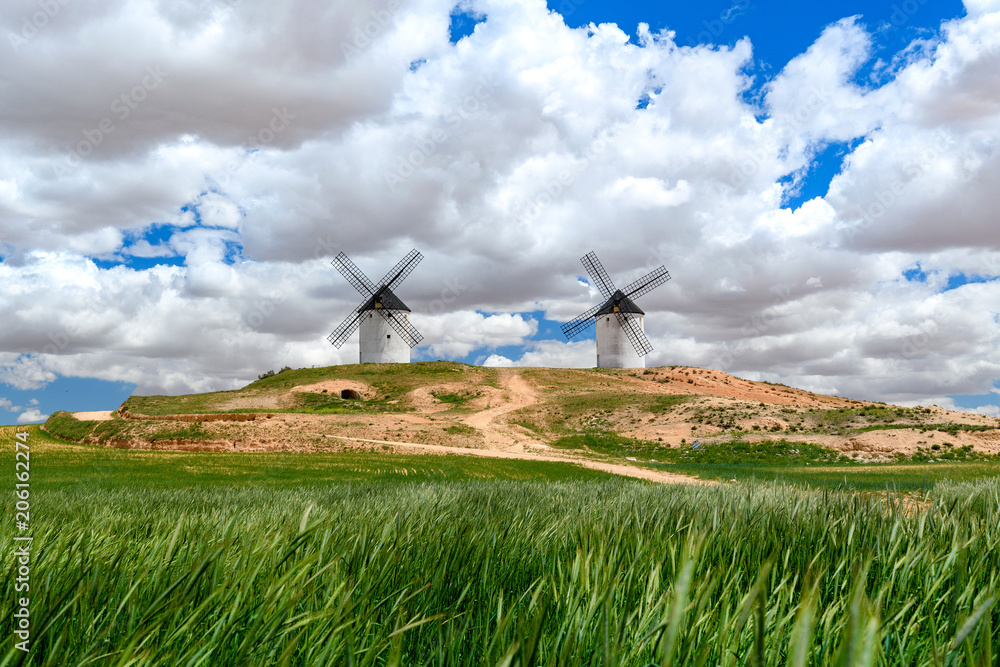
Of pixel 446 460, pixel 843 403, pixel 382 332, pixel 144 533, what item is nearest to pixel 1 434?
pixel 446 460

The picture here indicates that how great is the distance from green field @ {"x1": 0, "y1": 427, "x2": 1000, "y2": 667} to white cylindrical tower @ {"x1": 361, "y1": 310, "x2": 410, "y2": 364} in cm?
6305

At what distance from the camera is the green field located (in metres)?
1.70

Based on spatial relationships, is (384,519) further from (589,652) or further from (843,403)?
(843,403)

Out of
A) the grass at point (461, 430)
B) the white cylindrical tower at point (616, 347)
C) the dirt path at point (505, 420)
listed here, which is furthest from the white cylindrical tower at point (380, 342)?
the grass at point (461, 430)

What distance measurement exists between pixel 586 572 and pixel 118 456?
28067 millimetres

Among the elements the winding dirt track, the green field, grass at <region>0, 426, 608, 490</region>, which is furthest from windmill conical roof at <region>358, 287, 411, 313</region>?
the green field

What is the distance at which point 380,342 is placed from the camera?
222 ft

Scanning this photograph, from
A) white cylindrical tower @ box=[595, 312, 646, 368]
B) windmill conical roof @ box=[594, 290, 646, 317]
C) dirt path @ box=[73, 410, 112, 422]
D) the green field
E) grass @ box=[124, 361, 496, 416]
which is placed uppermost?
windmill conical roof @ box=[594, 290, 646, 317]

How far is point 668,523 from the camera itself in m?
4.37

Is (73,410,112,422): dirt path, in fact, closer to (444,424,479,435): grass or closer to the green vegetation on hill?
the green vegetation on hill

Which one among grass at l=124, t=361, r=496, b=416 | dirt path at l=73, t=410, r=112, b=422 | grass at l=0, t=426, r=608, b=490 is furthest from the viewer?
grass at l=124, t=361, r=496, b=416

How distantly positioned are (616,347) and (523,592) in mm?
68568

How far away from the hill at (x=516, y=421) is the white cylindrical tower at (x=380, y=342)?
5706 millimetres

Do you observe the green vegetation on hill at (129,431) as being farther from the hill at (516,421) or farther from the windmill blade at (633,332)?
the windmill blade at (633,332)
